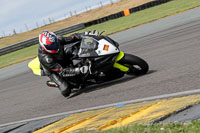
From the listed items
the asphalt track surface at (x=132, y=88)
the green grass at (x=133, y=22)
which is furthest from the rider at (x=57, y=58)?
the green grass at (x=133, y=22)

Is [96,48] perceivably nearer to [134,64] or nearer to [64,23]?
[134,64]

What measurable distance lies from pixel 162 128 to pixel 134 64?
352 centimetres

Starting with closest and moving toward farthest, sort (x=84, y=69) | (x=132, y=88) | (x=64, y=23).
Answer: (x=132, y=88)
(x=84, y=69)
(x=64, y=23)

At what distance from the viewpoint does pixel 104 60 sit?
22.8 ft

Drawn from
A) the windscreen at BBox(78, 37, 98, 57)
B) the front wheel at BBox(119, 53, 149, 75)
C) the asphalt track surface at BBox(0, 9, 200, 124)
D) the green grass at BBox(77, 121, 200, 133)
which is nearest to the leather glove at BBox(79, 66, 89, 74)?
the windscreen at BBox(78, 37, 98, 57)

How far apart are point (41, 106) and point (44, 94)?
115 cm

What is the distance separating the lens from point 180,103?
427 cm

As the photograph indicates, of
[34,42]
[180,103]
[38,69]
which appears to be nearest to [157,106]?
[180,103]

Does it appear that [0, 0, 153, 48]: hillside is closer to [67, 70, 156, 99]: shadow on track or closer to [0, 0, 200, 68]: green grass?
[0, 0, 200, 68]: green grass

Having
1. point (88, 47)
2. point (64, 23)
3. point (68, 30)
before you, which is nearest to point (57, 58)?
point (88, 47)

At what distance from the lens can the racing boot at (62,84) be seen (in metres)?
7.76

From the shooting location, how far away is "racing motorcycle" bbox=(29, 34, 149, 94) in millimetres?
6852

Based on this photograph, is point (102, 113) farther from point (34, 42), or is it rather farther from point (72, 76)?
point (34, 42)

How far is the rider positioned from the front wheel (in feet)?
2.69
